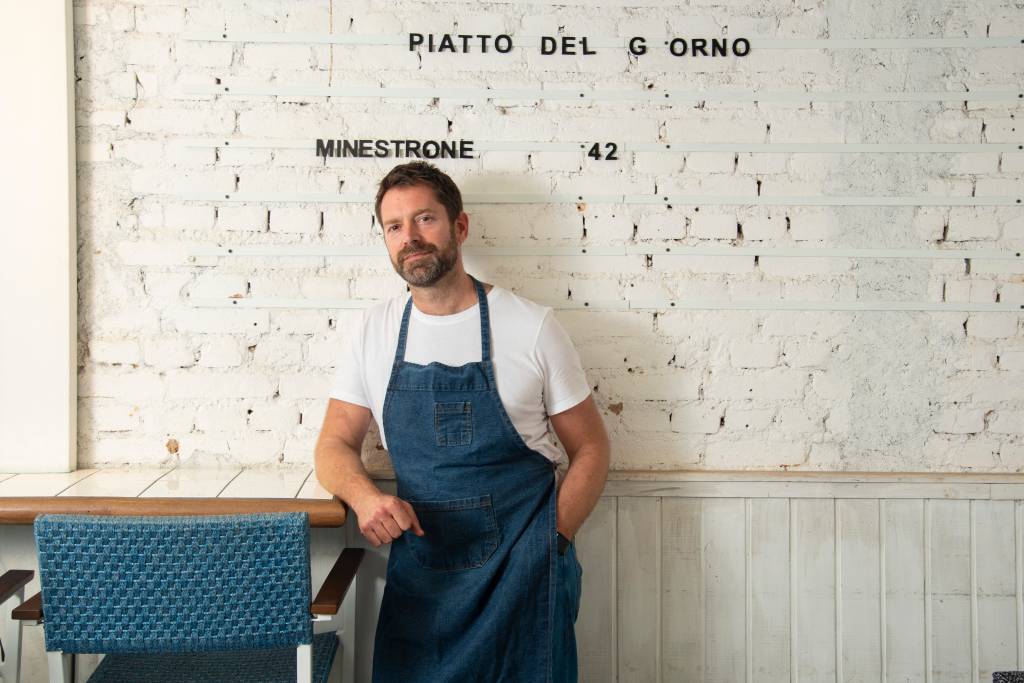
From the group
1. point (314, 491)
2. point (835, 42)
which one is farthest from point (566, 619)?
point (835, 42)

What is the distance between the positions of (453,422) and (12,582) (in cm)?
94

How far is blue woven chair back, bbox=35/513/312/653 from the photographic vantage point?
1260 mm

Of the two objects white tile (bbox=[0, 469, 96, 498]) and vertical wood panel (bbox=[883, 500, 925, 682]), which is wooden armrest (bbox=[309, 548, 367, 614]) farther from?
vertical wood panel (bbox=[883, 500, 925, 682])

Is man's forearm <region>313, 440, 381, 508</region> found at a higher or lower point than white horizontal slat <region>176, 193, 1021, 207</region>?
lower

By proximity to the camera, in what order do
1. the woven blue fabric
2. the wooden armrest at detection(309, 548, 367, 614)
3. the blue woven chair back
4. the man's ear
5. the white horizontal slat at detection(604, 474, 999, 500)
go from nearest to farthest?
1. the blue woven chair back
2. the wooden armrest at detection(309, 548, 367, 614)
3. the woven blue fabric
4. the man's ear
5. the white horizontal slat at detection(604, 474, 999, 500)

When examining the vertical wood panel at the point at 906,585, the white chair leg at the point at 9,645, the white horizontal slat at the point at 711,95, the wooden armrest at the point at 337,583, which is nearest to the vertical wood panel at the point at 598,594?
the wooden armrest at the point at 337,583

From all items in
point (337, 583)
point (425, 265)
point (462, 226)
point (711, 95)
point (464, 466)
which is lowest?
point (337, 583)

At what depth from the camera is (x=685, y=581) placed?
189cm

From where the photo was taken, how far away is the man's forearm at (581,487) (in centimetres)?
166

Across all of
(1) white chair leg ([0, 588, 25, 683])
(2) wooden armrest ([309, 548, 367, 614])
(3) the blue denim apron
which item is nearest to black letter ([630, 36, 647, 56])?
(3) the blue denim apron

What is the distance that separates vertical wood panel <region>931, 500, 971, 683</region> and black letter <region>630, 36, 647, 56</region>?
1.44m

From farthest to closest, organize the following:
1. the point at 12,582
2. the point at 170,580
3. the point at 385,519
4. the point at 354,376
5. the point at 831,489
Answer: the point at 831,489 → the point at 354,376 → the point at 385,519 → the point at 12,582 → the point at 170,580

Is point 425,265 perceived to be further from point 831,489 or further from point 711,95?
point 831,489

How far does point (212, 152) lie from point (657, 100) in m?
1.18
